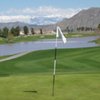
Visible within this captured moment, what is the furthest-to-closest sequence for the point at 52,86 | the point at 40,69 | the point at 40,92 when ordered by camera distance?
1. the point at 40,69
2. the point at 52,86
3. the point at 40,92

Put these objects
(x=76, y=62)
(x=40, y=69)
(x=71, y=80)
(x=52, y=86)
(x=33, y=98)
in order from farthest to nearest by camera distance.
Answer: (x=76, y=62)
(x=40, y=69)
(x=71, y=80)
(x=52, y=86)
(x=33, y=98)

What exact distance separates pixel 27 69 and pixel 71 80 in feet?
43.0

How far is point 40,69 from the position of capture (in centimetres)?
2738

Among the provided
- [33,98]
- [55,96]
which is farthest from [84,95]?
[33,98]

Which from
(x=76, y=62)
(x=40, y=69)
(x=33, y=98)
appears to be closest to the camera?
(x=33, y=98)

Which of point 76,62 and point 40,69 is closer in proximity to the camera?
point 40,69

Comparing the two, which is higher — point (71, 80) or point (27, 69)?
point (71, 80)

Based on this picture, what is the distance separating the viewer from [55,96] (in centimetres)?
1204

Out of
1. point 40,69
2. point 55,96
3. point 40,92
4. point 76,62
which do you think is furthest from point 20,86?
point 76,62

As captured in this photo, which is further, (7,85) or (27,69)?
(27,69)

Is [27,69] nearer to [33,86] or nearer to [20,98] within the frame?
[33,86]

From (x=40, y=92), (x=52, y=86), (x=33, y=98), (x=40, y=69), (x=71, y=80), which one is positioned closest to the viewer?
(x=33, y=98)

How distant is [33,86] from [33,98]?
2.11m

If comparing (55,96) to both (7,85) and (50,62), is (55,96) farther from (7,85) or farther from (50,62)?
(50,62)
